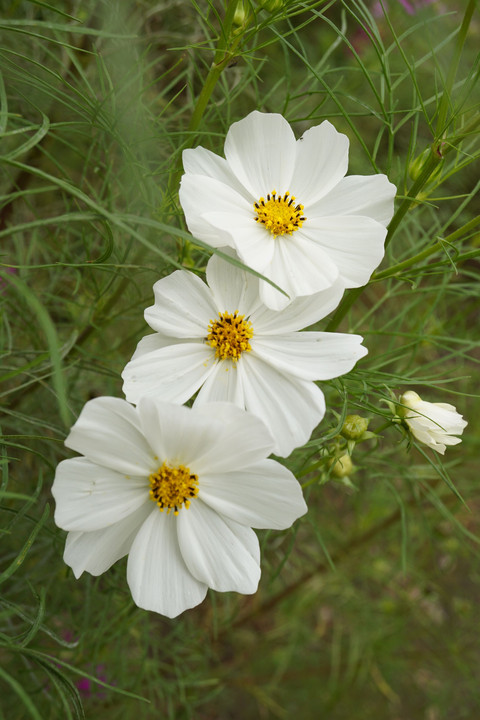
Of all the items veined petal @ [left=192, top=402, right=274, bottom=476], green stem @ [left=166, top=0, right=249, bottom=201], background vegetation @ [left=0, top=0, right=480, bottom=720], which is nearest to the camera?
A: veined petal @ [left=192, top=402, right=274, bottom=476]

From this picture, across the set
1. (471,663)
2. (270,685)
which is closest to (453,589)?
(471,663)

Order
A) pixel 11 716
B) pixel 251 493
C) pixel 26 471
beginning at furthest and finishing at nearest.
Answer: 1. pixel 26 471
2. pixel 11 716
3. pixel 251 493

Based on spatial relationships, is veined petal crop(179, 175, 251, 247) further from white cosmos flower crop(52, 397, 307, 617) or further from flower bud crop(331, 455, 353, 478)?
flower bud crop(331, 455, 353, 478)

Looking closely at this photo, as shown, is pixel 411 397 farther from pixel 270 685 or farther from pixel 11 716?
pixel 270 685

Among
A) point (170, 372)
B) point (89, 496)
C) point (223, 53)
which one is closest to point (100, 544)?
point (89, 496)

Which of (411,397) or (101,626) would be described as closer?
(411,397)

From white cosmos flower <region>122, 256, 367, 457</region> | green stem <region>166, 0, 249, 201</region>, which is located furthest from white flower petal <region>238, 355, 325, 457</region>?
green stem <region>166, 0, 249, 201</region>
